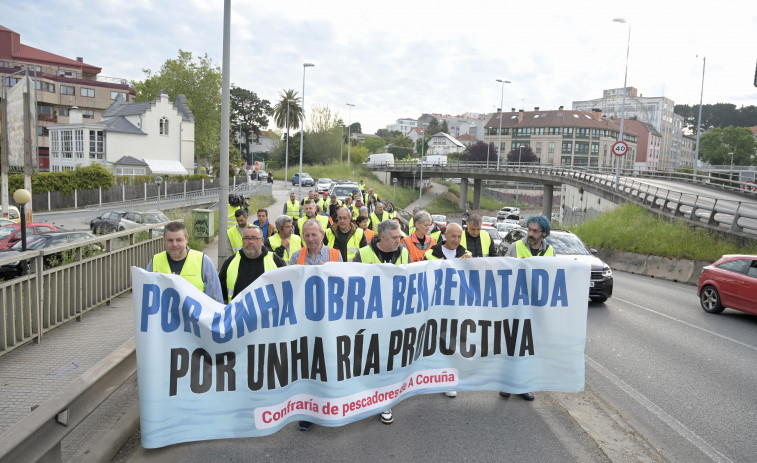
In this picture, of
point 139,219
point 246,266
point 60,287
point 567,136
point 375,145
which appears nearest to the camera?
point 246,266

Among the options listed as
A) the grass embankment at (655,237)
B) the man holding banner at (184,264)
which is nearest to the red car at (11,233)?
the man holding banner at (184,264)

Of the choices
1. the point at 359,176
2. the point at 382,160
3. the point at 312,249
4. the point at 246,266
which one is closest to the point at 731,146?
the point at 382,160

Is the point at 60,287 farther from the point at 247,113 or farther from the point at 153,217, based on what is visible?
the point at 247,113

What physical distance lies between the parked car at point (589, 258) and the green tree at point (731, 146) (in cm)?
12009

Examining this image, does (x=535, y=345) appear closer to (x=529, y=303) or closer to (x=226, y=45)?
(x=529, y=303)

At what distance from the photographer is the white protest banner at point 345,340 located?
4.59 meters

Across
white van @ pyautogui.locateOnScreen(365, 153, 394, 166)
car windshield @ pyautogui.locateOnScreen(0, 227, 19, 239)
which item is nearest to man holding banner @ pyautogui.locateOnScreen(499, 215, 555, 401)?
car windshield @ pyautogui.locateOnScreen(0, 227, 19, 239)

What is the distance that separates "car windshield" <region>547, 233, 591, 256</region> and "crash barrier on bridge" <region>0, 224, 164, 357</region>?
30.6 feet

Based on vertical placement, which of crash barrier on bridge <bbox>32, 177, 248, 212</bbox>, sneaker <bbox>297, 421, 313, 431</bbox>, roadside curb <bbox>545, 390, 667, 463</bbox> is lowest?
crash barrier on bridge <bbox>32, 177, 248, 212</bbox>

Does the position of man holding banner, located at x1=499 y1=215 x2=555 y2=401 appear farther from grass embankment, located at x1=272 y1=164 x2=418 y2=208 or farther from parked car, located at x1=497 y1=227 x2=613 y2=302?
grass embankment, located at x1=272 y1=164 x2=418 y2=208

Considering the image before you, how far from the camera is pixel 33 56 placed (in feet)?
277

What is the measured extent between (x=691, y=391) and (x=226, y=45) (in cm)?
1120

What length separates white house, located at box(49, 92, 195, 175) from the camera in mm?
55719

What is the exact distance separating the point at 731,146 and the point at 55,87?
12160 cm
